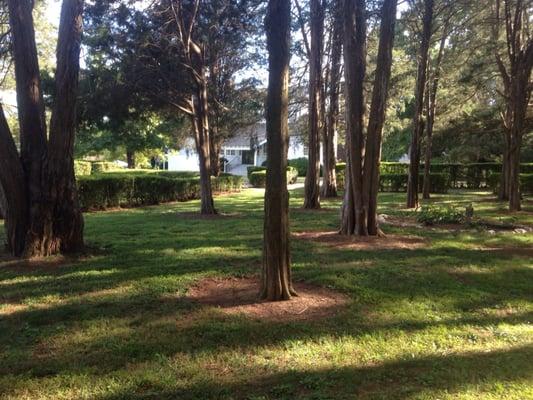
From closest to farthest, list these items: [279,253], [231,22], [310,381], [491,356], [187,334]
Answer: [310,381] → [491,356] → [187,334] → [279,253] → [231,22]

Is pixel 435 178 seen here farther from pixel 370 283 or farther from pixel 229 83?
pixel 370 283

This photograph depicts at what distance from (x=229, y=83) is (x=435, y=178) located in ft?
42.4

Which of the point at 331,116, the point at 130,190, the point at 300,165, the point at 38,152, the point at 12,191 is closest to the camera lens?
the point at 12,191

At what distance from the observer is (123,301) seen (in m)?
5.75

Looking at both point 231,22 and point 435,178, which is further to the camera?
point 435,178

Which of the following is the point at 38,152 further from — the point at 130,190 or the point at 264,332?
the point at 130,190

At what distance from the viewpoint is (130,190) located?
61.8ft

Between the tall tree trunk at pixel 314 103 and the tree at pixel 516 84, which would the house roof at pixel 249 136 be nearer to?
the tall tree trunk at pixel 314 103

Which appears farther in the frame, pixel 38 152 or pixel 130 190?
pixel 130 190

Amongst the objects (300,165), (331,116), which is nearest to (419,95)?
(331,116)

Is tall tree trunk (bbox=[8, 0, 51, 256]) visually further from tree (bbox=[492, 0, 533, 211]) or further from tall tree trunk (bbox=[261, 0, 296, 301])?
tree (bbox=[492, 0, 533, 211])

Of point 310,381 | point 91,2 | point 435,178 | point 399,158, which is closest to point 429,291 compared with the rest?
point 310,381

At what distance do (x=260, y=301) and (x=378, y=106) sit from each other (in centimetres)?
578

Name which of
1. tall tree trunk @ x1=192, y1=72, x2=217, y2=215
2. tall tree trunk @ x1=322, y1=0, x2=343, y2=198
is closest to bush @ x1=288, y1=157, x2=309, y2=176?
tall tree trunk @ x1=322, y1=0, x2=343, y2=198
